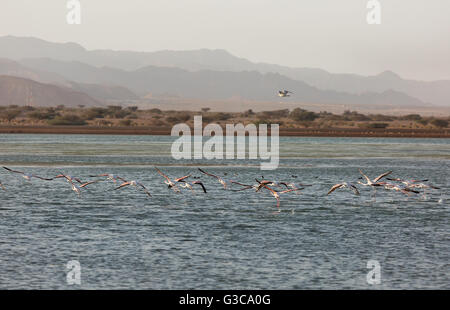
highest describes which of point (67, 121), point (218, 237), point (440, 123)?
point (67, 121)

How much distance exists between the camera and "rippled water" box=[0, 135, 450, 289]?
64.8 ft

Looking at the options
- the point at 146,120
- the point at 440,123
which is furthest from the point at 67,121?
the point at 440,123

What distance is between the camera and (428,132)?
12512 centimetres

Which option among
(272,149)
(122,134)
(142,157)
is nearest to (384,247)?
(142,157)

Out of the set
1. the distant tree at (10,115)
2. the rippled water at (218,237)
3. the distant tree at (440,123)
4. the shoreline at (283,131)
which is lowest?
the rippled water at (218,237)

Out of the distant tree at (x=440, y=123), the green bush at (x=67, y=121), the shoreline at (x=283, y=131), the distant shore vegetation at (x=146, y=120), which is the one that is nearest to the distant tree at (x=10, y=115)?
the distant shore vegetation at (x=146, y=120)

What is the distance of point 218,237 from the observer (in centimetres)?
2530

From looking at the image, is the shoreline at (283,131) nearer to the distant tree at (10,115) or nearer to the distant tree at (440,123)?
the distant tree at (440,123)

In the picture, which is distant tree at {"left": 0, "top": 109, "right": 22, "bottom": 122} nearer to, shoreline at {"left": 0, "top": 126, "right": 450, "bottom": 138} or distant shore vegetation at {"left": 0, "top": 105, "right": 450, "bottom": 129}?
distant shore vegetation at {"left": 0, "top": 105, "right": 450, "bottom": 129}

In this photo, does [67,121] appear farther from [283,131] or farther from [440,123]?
[440,123]

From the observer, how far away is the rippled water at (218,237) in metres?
19.8

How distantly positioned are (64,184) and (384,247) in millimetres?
23459
